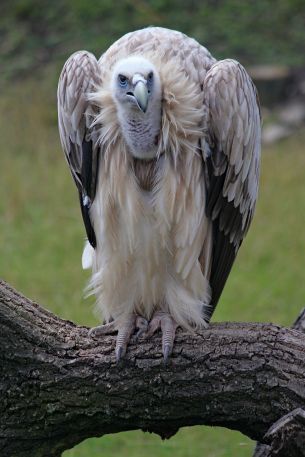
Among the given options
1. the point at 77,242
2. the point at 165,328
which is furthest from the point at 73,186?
the point at 165,328

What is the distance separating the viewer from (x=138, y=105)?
4.81 meters

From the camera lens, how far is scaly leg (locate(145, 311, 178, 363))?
4758 millimetres

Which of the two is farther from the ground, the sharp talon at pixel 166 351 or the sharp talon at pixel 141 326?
the sharp talon at pixel 141 326

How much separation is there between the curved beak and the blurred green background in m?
1.87

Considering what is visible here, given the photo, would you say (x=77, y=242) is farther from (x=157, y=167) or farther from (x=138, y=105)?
(x=138, y=105)

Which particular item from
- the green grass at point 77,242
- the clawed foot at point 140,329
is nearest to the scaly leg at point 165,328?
the clawed foot at point 140,329

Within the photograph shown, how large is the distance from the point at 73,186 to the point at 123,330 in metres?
6.67

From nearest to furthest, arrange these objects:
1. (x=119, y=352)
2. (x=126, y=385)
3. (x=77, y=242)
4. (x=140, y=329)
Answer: (x=126, y=385)
(x=119, y=352)
(x=140, y=329)
(x=77, y=242)

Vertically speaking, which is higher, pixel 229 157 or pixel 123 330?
pixel 229 157

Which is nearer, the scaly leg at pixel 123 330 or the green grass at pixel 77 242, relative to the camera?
the scaly leg at pixel 123 330

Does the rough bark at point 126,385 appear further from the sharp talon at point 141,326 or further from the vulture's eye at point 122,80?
the vulture's eye at point 122,80

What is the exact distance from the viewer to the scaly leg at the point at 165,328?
15.6 ft

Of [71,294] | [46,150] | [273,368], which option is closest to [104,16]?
[46,150]

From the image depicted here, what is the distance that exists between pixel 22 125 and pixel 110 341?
854cm
